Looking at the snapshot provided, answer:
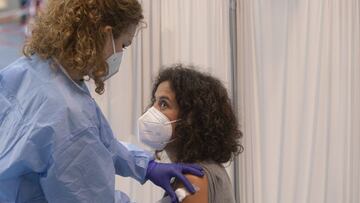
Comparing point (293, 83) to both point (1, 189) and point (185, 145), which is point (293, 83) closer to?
point (185, 145)

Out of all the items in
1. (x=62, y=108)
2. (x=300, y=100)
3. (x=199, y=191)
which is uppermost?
(x=62, y=108)

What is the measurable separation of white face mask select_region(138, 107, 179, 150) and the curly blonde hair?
0.35 metres

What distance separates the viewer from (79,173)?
3.80ft

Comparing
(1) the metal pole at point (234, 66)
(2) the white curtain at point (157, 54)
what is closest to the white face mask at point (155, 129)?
(2) the white curtain at point (157, 54)

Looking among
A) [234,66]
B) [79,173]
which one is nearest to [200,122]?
[79,173]

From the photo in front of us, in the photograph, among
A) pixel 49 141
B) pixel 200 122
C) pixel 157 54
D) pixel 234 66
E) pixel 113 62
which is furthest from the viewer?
pixel 234 66

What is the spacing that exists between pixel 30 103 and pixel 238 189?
1462 millimetres

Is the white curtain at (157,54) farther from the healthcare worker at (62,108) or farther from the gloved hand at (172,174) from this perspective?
the healthcare worker at (62,108)

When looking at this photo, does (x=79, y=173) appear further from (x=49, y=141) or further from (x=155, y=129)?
(x=155, y=129)

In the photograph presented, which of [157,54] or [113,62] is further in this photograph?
[157,54]

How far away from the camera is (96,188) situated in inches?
46.6

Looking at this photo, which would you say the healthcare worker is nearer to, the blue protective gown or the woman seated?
the blue protective gown

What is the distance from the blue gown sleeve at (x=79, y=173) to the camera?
1132 mm

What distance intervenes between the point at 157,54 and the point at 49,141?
1.26m
